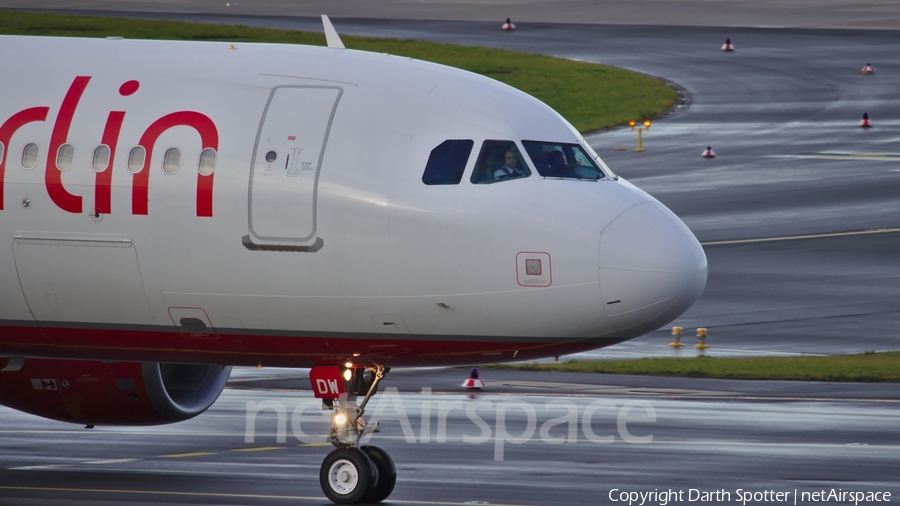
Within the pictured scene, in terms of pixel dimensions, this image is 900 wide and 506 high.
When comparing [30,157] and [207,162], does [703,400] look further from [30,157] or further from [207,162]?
[30,157]

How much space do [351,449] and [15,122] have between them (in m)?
5.09

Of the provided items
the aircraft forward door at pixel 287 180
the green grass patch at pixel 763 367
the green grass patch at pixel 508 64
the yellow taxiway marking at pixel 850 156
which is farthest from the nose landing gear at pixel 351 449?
the green grass patch at pixel 508 64

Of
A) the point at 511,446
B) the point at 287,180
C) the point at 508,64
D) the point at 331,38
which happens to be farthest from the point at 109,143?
the point at 508,64

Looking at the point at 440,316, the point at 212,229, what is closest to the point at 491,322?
the point at 440,316

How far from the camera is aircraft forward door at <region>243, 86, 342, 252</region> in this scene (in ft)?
Answer: 50.1

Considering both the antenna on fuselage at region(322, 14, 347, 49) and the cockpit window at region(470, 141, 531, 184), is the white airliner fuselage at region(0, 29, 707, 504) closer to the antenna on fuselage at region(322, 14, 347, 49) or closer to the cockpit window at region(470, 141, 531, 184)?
the cockpit window at region(470, 141, 531, 184)

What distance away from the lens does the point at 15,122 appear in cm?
1628

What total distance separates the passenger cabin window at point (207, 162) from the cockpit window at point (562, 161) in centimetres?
323

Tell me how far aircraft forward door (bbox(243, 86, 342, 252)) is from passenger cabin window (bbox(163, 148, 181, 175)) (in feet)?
2.77

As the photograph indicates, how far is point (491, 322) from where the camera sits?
1514 cm

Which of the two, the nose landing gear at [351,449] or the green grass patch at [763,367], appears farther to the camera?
Answer: the green grass patch at [763,367]

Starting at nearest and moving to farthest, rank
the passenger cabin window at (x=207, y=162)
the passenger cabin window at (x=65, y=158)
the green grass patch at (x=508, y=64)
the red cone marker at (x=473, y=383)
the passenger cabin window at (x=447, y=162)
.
Result: 1. the passenger cabin window at (x=447, y=162)
2. the passenger cabin window at (x=207, y=162)
3. the passenger cabin window at (x=65, y=158)
4. the red cone marker at (x=473, y=383)
5. the green grass patch at (x=508, y=64)

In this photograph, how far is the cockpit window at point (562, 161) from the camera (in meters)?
15.4

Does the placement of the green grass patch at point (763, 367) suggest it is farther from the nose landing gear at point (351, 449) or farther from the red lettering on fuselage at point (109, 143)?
the red lettering on fuselage at point (109, 143)
